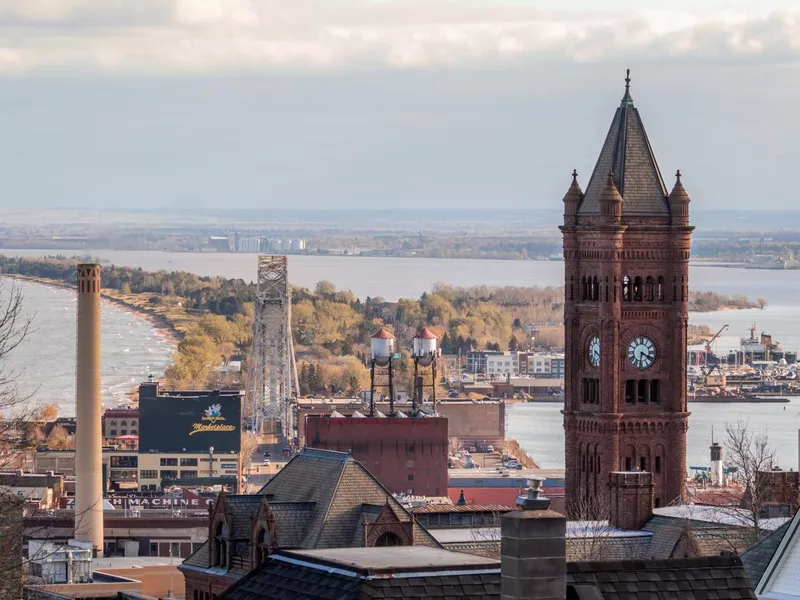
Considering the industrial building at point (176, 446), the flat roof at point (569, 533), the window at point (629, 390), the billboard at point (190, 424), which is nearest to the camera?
the flat roof at point (569, 533)

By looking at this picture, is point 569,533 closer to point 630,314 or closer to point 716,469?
point 630,314

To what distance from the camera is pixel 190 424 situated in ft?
543

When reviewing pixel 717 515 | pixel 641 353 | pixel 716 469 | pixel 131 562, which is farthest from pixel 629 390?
pixel 716 469

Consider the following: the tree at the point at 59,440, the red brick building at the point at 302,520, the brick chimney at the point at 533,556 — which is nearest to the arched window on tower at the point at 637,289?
the red brick building at the point at 302,520

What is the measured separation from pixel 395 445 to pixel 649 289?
45615 mm

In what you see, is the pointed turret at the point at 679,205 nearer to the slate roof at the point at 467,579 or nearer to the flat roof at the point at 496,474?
the flat roof at the point at 496,474

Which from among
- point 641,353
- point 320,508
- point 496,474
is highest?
point 641,353

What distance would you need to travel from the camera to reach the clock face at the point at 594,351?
8839cm

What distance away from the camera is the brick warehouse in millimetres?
130125

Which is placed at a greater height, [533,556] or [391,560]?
[533,556]

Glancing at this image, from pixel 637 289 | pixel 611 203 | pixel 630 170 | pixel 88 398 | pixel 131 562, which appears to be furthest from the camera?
pixel 88 398

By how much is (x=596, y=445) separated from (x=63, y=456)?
79.4 metres

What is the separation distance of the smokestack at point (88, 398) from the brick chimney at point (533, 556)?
3340 inches

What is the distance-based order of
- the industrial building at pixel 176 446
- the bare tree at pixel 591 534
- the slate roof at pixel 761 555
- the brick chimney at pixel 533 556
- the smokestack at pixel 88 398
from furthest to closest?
the industrial building at pixel 176 446
the smokestack at pixel 88 398
the bare tree at pixel 591 534
the slate roof at pixel 761 555
the brick chimney at pixel 533 556
